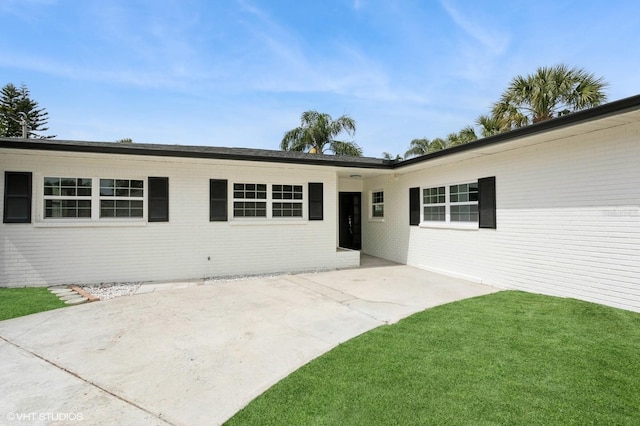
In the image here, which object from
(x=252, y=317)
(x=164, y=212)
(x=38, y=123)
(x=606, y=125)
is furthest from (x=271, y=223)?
(x=38, y=123)

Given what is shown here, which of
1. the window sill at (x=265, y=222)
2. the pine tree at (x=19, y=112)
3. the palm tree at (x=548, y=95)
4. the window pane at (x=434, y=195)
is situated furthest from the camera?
the pine tree at (x=19, y=112)

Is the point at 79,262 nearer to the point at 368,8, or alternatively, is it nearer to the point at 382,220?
the point at 382,220

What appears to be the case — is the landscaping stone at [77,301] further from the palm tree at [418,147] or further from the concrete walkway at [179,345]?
the palm tree at [418,147]

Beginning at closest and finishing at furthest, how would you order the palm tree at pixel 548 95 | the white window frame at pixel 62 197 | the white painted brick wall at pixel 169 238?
the white painted brick wall at pixel 169 238, the white window frame at pixel 62 197, the palm tree at pixel 548 95

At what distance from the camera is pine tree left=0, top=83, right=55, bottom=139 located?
25094 mm

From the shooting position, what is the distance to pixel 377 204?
11.6 meters

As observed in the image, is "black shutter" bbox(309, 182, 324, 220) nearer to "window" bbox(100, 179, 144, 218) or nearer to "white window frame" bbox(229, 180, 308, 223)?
"white window frame" bbox(229, 180, 308, 223)

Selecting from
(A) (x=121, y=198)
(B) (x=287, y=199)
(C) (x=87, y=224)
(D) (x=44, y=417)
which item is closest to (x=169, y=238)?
(A) (x=121, y=198)

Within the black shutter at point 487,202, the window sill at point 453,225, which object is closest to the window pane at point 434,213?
the window sill at point 453,225

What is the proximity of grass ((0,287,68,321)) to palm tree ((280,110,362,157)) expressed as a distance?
17.5 meters

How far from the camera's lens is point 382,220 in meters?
11.2

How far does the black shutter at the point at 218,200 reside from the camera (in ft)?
26.8

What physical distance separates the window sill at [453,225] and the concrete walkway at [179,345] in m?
1.44

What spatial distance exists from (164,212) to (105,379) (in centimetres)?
521
